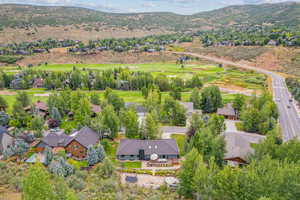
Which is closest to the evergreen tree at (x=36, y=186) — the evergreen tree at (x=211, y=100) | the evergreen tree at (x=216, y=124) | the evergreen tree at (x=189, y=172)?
the evergreen tree at (x=189, y=172)

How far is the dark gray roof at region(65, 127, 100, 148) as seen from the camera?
1495 inches

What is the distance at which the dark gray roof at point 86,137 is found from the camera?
37969 millimetres

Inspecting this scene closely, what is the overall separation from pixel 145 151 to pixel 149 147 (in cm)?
102

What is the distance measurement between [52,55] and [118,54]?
3813 cm

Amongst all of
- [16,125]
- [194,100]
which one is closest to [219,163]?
[194,100]

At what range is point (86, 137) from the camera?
39.5m

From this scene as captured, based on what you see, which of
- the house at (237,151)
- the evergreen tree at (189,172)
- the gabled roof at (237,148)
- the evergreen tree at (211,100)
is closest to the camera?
the evergreen tree at (189,172)

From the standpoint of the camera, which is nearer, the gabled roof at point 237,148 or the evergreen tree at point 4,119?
the gabled roof at point 237,148

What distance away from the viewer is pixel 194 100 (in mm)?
59500

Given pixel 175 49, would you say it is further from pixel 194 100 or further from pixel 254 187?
pixel 254 187

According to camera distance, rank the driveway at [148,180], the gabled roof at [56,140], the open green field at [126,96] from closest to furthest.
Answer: the driveway at [148,180] → the gabled roof at [56,140] → the open green field at [126,96]

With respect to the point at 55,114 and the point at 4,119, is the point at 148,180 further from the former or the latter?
the point at 4,119

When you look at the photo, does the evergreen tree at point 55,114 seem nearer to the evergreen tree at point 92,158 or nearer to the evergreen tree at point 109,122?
the evergreen tree at point 109,122

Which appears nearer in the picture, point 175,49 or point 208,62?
point 208,62
